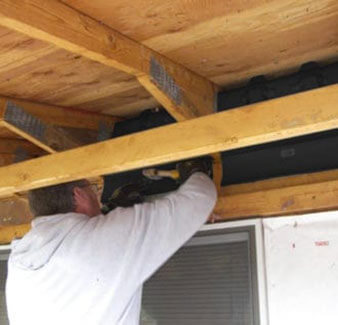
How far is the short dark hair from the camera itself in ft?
6.43

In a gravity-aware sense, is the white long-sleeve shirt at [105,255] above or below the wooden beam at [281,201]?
below

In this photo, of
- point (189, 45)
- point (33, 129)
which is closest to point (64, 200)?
point (33, 129)

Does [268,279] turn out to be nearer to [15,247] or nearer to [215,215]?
[215,215]

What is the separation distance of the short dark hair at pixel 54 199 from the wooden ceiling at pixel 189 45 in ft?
1.49

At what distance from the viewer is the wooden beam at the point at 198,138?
1.40 metres

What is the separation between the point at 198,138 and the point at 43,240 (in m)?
0.66

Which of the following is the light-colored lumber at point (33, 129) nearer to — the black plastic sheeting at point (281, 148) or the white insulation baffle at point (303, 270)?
the black plastic sheeting at point (281, 148)

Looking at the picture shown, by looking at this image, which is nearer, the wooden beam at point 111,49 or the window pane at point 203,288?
the wooden beam at point 111,49

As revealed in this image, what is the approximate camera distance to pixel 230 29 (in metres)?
1.72

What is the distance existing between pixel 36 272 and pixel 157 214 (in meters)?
0.50

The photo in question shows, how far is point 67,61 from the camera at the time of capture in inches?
76.9

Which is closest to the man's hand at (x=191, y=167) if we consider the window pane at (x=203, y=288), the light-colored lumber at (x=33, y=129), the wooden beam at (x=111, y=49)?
the wooden beam at (x=111, y=49)

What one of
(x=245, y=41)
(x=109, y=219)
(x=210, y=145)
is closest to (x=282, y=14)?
(x=245, y=41)

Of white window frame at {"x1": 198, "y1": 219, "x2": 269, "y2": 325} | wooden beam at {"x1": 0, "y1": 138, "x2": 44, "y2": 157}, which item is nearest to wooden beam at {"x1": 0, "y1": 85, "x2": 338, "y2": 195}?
white window frame at {"x1": 198, "y1": 219, "x2": 269, "y2": 325}
